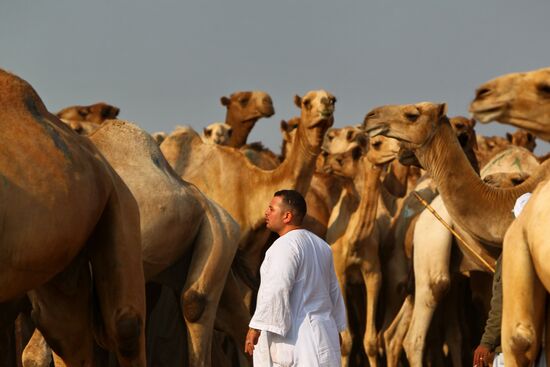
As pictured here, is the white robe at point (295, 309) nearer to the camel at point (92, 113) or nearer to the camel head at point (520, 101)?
the camel head at point (520, 101)

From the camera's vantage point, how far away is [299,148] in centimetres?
1432

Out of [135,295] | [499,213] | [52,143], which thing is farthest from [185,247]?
[52,143]

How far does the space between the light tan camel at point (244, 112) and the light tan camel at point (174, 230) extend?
823 cm

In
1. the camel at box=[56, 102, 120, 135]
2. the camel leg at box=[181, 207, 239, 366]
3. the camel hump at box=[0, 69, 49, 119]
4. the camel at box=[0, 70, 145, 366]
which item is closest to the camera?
the camel at box=[0, 70, 145, 366]

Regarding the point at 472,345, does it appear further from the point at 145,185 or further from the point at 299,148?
the point at 145,185

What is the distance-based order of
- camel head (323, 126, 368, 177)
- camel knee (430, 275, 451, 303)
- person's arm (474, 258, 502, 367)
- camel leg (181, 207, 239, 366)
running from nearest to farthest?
person's arm (474, 258, 502, 367) → camel leg (181, 207, 239, 366) → camel knee (430, 275, 451, 303) → camel head (323, 126, 368, 177)

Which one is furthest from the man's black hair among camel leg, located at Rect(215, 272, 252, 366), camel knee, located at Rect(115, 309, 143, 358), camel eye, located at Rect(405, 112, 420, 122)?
camel eye, located at Rect(405, 112, 420, 122)

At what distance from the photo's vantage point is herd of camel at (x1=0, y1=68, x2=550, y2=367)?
6598 mm

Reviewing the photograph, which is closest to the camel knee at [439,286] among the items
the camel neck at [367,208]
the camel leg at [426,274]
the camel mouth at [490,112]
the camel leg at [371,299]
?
the camel leg at [426,274]

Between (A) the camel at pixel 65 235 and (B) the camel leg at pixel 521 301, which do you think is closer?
(B) the camel leg at pixel 521 301

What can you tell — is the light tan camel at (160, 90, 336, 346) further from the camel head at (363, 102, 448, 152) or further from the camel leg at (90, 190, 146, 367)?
the camel leg at (90, 190, 146, 367)

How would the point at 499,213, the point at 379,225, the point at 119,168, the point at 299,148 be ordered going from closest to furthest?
1. the point at 119,168
2. the point at 499,213
3. the point at 299,148
4. the point at 379,225

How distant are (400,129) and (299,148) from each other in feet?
6.69

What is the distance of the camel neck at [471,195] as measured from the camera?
11.2m
